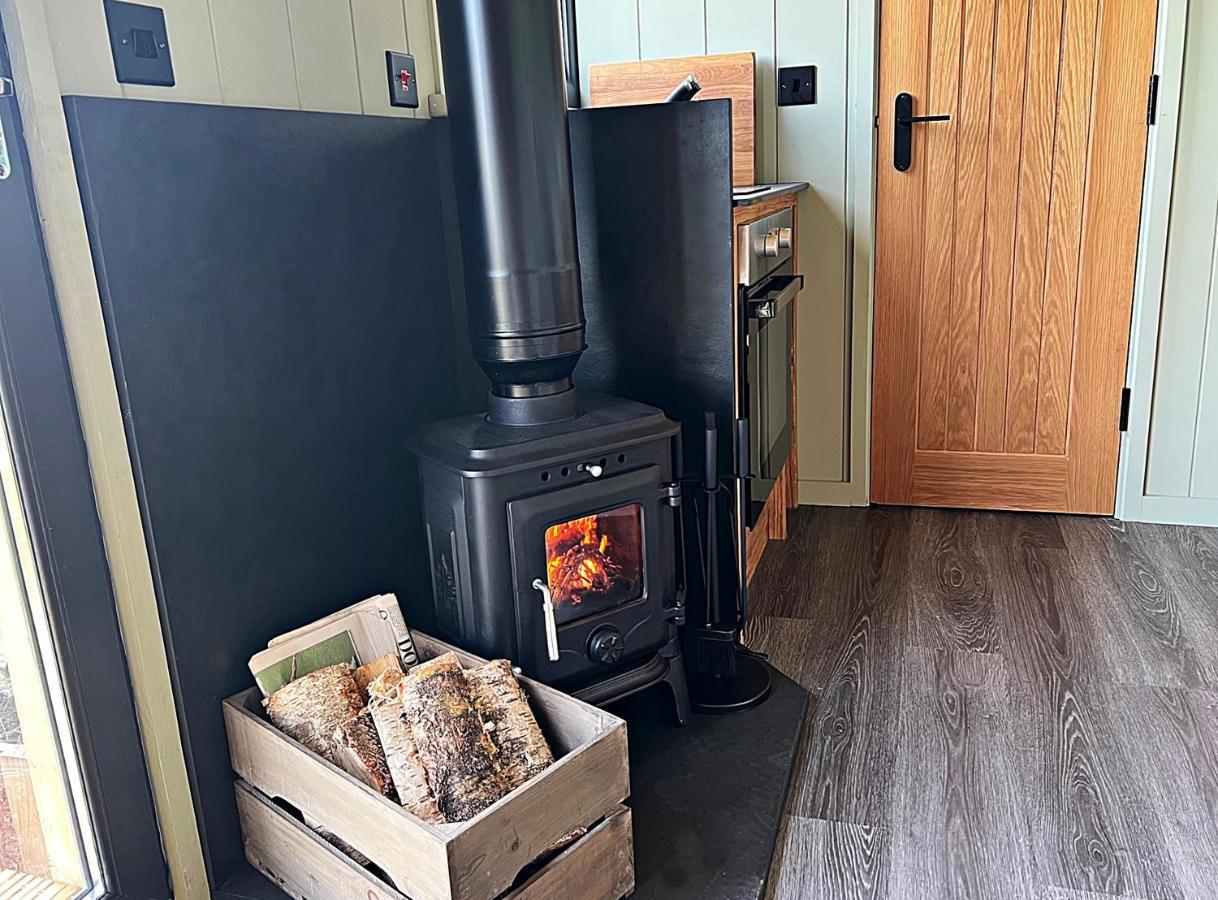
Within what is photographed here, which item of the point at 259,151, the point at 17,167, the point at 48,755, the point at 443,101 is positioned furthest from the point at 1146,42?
the point at 48,755

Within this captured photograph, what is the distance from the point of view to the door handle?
2863 mm

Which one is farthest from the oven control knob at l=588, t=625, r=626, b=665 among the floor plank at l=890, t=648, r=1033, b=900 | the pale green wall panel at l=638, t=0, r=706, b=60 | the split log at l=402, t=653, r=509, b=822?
the pale green wall panel at l=638, t=0, r=706, b=60

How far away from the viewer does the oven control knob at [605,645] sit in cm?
175

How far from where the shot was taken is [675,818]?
1688 millimetres

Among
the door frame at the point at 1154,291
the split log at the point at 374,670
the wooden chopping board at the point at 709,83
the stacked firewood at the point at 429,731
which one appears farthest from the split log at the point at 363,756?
the door frame at the point at 1154,291

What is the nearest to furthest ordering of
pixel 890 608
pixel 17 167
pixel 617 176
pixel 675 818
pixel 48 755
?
1. pixel 17 167
2. pixel 48 755
3. pixel 675 818
4. pixel 617 176
5. pixel 890 608

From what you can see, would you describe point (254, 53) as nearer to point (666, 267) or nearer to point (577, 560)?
point (666, 267)

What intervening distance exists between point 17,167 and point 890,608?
1991 millimetres

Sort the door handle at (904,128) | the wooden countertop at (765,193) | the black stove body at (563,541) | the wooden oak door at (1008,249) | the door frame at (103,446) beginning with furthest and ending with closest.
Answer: the door handle at (904,128) < the wooden oak door at (1008,249) < the wooden countertop at (765,193) < the black stove body at (563,541) < the door frame at (103,446)

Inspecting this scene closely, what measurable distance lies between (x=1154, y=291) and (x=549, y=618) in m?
2.06

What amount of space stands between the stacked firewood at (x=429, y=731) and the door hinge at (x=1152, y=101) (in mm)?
2275

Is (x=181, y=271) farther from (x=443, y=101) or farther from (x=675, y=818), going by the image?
(x=675, y=818)

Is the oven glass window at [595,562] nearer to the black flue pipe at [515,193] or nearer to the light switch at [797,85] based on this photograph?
the black flue pipe at [515,193]

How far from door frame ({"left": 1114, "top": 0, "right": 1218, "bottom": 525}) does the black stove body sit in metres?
1.71
